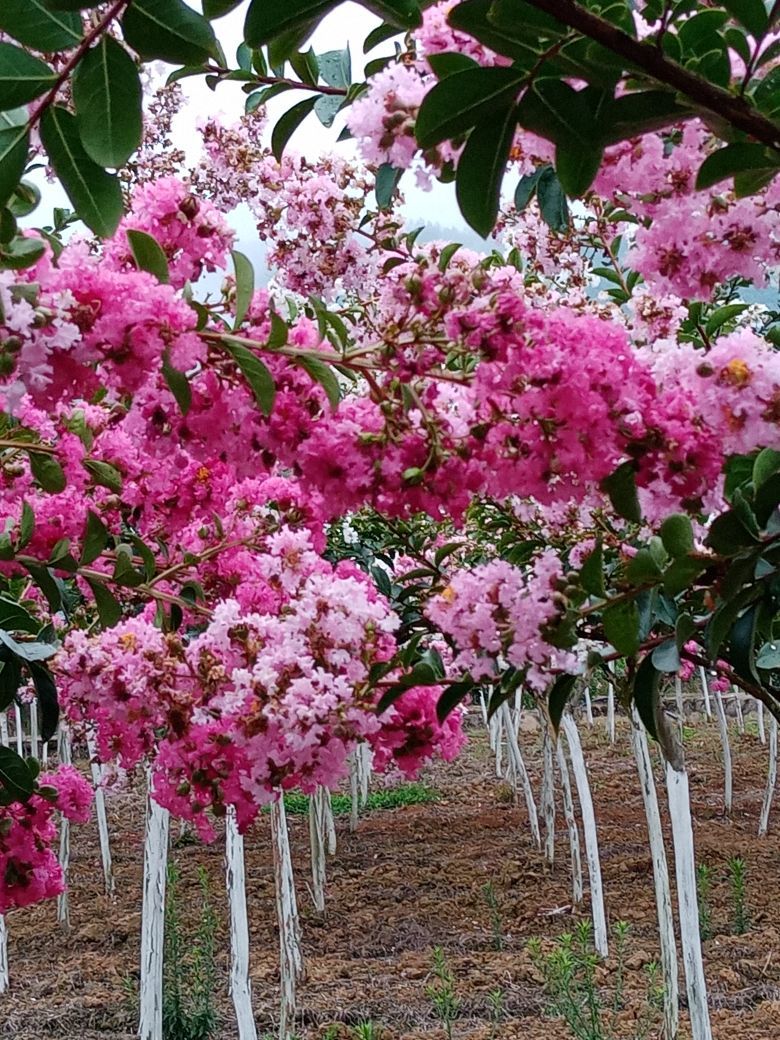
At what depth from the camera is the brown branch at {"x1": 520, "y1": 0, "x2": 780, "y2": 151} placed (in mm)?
574

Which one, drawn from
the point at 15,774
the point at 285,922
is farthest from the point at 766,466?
the point at 285,922

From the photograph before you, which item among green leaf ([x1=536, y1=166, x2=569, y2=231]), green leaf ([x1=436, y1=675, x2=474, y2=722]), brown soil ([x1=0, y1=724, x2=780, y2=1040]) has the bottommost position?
brown soil ([x1=0, y1=724, x2=780, y2=1040])

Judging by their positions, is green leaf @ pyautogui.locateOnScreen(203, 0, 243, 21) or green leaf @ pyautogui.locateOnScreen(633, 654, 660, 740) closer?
green leaf @ pyautogui.locateOnScreen(203, 0, 243, 21)

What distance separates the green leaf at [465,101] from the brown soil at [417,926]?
3683 mm

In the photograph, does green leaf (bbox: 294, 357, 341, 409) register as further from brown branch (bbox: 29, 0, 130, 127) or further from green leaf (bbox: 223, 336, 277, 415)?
brown branch (bbox: 29, 0, 130, 127)

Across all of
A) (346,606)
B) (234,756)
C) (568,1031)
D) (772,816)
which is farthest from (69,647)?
(772,816)

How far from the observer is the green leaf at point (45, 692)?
1510 mm

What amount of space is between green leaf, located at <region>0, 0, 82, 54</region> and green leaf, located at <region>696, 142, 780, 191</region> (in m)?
0.42

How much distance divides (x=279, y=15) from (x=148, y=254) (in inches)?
12.4

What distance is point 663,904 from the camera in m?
3.76

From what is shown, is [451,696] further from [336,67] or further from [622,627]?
[336,67]

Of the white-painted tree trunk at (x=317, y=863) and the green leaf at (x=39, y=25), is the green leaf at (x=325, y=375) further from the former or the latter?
the white-painted tree trunk at (x=317, y=863)

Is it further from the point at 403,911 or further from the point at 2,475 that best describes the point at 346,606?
the point at 403,911

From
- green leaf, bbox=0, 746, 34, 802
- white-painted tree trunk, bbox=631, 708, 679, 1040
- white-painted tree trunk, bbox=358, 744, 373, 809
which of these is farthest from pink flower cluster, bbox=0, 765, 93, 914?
white-painted tree trunk, bbox=358, 744, 373, 809
